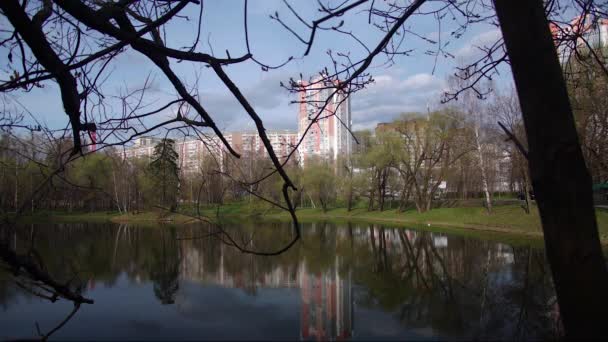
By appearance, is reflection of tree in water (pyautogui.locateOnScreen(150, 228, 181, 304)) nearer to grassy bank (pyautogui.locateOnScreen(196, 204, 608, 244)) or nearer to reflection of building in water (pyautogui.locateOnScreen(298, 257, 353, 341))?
grassy bank (pyautogui.locateOnScreen(196, 204, 608, 244))

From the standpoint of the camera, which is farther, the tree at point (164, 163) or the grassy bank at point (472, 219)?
the grassy bank at point (472, 219)

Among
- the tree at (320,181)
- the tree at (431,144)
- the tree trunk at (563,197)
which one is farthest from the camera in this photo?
the tree at (320,181)

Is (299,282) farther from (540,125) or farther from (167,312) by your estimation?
(540,125)

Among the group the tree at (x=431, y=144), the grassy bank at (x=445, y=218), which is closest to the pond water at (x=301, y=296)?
the grassy bank at (x=445, y=218)

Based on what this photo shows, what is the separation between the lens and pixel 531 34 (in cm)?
95

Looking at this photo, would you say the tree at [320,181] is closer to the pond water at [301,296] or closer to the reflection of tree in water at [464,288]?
the reflection of tree in water at [464,288]

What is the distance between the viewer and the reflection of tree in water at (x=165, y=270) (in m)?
9.98

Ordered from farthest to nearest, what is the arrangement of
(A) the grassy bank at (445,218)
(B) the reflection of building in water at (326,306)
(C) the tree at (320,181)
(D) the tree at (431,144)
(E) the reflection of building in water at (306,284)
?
(C) the tree at (320,181) → (D) the tree at (431,144) → (A) the grassy bank at (445,218) → (E) the reflection of building in water at (306,284) → (B) the reflection of building in water at (326,306)

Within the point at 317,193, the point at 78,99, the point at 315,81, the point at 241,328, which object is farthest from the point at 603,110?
the point at 317,193

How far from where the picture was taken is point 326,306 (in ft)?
28.4

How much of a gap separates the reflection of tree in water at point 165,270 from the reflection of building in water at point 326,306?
2.92 m

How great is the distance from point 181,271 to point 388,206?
2868cm

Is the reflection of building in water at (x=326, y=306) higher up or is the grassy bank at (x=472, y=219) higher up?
the grassy bank at (x=472, y=219)

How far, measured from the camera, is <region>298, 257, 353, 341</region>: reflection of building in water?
7.41 metres
